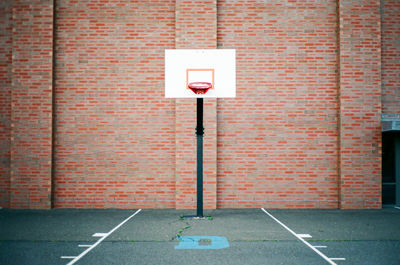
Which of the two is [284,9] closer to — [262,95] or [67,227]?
[262,95]

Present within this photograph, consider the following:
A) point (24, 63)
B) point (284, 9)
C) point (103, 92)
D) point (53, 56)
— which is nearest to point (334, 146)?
point (284, 9)

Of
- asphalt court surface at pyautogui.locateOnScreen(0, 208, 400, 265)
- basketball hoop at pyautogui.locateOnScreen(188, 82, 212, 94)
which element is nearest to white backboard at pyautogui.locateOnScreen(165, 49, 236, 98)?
basketball hoop at pyautogui.locateOnScreen(188, 82, 212, 94)

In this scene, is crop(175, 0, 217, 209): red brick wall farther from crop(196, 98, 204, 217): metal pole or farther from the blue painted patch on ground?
the blue painted patch on ground

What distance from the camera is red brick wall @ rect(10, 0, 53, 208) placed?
905cm

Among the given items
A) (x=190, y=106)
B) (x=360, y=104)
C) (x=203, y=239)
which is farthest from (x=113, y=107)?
(x=360, y=104)

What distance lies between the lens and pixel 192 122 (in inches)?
355

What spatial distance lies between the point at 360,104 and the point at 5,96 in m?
11.0

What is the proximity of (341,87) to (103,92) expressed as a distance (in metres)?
7.34

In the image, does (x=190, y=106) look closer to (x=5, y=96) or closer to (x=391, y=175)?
(x=5, y=96)

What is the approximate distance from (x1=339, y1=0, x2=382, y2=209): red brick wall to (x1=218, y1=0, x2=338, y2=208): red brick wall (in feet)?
1.04

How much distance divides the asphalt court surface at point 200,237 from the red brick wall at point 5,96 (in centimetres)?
125

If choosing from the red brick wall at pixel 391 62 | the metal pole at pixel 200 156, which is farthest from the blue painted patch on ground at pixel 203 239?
the red brick wall at pixel 391 62

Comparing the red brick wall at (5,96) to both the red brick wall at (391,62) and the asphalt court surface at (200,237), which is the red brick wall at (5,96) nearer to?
the asphalt court surface at (200,237)

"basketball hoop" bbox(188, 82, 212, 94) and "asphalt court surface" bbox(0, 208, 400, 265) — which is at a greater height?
"basketball hoop" bbox(188, 82, 212, 94)
